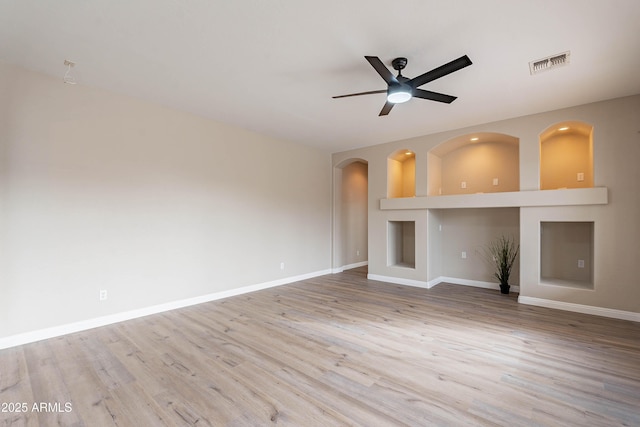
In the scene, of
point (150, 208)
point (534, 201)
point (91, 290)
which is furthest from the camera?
point (534, 201)

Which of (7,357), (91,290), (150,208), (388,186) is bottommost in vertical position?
(7,357)

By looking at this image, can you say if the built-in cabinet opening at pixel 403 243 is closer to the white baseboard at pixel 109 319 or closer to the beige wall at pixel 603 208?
the beige wall at pixel 603 208

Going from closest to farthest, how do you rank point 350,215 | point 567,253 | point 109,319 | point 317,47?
point 317,47 → point 109,319 → point 567,253 → point 350,215

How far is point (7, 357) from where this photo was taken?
257cm

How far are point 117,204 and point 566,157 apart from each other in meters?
6.64

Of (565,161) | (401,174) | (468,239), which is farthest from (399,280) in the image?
(565,161)

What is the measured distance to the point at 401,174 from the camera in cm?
642

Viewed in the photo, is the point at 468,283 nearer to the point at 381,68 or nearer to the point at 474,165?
the point at 474,165

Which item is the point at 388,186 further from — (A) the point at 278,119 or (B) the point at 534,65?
(B) the point at 534,65

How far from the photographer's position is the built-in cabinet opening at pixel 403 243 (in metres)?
5.97

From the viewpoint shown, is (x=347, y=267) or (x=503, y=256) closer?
(x=503, y=256)

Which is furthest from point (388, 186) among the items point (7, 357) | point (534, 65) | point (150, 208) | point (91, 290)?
point (7, 357)

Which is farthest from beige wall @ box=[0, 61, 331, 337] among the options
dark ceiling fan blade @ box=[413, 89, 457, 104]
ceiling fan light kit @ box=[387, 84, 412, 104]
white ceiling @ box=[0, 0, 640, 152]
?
dark ceiling fan blade @ box=[413, 89, 457, 104]

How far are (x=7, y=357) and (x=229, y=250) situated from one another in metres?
2.61
